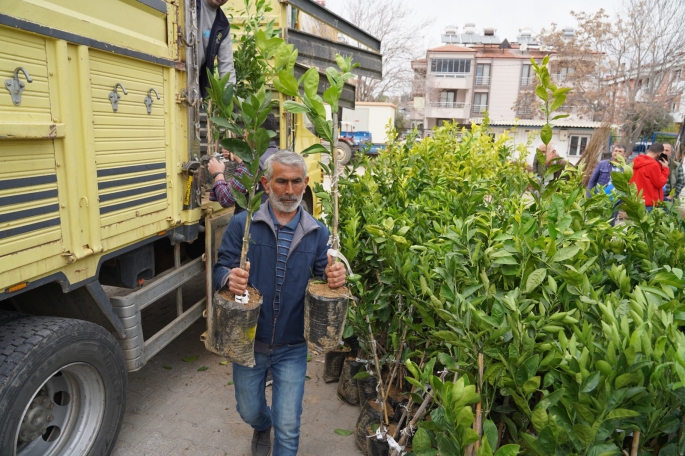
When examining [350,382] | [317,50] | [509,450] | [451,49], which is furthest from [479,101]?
[509,450]

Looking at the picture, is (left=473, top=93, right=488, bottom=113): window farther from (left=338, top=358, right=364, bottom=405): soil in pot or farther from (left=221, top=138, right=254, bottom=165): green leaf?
(left=221, top=138, right=254, bottom=165): green leaf

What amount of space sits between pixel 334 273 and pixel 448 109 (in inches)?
1832

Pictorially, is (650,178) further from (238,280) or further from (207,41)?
(238,280)

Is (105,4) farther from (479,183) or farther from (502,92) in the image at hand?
(502,92)

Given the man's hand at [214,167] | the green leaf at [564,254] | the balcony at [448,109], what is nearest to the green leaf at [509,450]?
the green leaf at [564,254]

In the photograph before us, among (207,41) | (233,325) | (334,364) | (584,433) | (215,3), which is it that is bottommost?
(334,364)

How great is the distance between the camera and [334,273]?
240cm

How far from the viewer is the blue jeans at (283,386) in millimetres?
2674

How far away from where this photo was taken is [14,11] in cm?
200

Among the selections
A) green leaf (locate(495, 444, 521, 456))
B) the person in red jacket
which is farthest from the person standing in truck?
the person in red jacket

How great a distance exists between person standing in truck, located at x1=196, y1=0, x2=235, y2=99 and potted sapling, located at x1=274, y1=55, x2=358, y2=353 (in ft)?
5.55

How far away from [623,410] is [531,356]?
0.30m

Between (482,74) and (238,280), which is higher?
(482,74)

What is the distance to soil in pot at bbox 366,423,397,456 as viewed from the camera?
2908 mm
